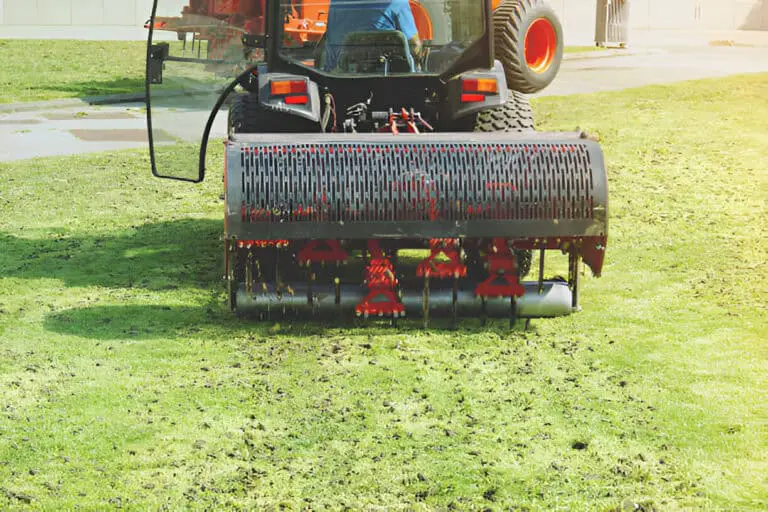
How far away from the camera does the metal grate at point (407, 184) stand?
5.90 metres

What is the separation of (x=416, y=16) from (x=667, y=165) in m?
4.71

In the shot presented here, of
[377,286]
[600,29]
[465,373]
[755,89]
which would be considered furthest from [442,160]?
[600,29]

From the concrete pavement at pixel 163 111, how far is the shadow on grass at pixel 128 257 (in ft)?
2.62

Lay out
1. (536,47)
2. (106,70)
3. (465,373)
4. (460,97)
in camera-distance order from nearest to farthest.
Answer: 1. (465,373)
2. (460,97)
3. (536,47)
4. (106,70)

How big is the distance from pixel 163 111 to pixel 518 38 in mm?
4731

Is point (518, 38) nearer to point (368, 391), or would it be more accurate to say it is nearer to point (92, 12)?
point (368, 391)

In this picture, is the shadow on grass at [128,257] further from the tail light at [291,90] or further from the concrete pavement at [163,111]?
the tail light at [291,90]

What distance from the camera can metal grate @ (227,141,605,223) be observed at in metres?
5.90

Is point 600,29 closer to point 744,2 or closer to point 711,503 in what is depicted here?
point 744,2

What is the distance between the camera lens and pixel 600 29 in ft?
90.4

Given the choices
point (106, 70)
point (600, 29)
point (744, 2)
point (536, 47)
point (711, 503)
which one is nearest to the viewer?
point (711, 503)

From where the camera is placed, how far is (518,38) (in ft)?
37.1

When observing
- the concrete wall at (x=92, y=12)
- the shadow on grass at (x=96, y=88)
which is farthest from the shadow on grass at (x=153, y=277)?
the concrete wall at (x=92, y=12)

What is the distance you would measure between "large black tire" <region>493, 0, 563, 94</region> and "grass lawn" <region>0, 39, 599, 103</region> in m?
7.44
